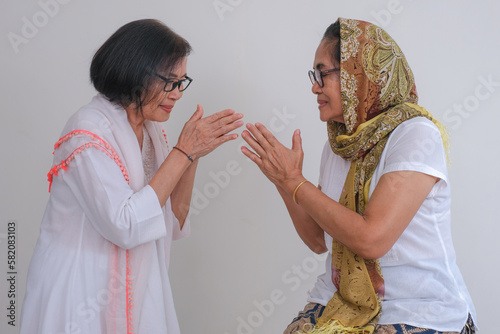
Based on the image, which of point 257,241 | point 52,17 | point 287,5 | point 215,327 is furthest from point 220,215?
point 52,17

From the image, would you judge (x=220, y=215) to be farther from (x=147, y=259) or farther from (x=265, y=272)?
(x=147, y=259)

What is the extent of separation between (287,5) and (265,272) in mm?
1254

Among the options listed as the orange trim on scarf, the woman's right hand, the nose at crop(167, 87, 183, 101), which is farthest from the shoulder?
the orange trim on scarf

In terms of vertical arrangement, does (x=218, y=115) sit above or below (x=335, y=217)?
above

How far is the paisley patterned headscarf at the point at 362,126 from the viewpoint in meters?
1.66

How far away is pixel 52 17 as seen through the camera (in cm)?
261

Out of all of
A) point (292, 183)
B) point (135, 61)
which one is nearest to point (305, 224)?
point (292, 183)

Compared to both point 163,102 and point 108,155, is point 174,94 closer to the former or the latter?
point 163,102

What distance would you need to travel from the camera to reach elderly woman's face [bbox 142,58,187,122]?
185 centimetres

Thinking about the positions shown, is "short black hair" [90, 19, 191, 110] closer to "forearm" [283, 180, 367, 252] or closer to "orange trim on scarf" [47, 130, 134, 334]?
"orange trim on scarf" [47, 130, 134, 334]

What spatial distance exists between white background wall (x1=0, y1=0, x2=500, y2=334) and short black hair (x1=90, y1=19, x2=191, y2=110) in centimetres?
74

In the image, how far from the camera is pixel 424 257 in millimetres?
1631

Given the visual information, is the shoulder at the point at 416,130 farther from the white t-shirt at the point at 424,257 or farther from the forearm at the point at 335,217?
the forearm at the point at 335,217

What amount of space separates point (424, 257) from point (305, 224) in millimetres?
481
